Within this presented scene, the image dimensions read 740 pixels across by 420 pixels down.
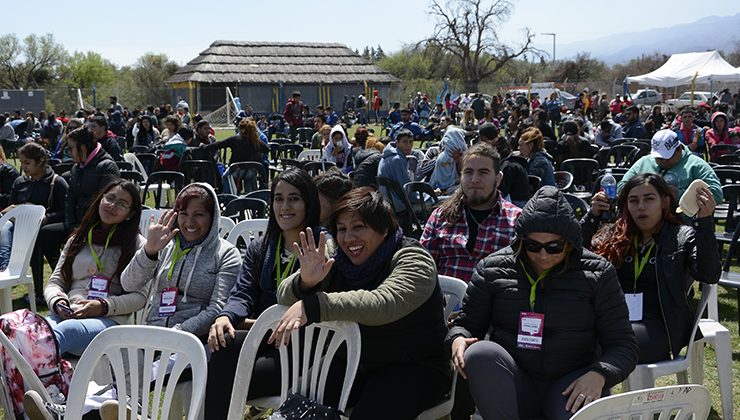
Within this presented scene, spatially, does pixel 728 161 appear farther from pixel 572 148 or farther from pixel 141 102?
pixel 141 102

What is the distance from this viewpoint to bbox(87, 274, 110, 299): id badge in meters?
4.33

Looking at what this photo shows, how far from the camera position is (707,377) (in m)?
4.77

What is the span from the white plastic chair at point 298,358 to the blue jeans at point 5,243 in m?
3.57

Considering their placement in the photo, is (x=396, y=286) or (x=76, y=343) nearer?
(x=396, y=286)

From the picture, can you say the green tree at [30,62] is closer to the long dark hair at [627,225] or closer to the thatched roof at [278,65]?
the thatched roof at [278,65]

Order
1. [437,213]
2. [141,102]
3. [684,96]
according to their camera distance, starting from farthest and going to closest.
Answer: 1. [141,102]
2. [684,96]
3. [437,213]

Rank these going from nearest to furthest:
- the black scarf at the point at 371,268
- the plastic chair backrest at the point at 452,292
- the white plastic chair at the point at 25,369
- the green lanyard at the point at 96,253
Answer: the white plastic chair at the point at 25,369 < the black scarf at the point at 371,268 < the plastic chair backrest at the point at 452,292 < the green lanyard at the point at 96,253

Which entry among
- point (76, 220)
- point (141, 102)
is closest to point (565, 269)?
point (76, 220)

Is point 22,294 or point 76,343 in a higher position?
point 76,343

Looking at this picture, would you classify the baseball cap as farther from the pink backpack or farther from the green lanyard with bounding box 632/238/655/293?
the pink backpack

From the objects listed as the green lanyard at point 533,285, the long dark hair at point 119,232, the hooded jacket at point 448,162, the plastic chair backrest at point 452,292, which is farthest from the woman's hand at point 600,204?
the hooded jacket at point 448,162

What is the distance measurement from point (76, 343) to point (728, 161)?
10.0m

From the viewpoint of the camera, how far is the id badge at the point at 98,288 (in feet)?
14.2

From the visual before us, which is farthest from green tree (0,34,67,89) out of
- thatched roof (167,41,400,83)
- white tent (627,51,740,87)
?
white tent (627,51,740,87)
